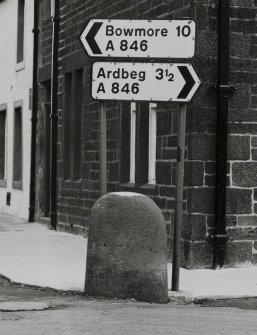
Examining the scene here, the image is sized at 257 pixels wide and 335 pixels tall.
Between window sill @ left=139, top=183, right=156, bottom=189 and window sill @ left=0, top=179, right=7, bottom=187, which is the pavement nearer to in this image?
window sill @ left=139, top=183, right=156, bottom=189

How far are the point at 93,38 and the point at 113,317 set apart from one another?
306cm

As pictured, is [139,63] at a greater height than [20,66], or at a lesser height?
lesser

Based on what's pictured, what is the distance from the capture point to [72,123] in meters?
18.1

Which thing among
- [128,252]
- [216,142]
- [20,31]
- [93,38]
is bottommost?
[128,252]

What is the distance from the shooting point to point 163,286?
380 inches

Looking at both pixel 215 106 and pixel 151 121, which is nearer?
pixel 215 106

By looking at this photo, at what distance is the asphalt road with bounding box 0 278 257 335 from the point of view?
25.0ft

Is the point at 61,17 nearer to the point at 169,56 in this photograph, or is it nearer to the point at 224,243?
the point at 224,243

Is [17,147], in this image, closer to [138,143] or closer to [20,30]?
[20,30]

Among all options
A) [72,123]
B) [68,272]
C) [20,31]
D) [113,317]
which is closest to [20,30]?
[20,31]

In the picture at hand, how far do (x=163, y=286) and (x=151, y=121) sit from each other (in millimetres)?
5022

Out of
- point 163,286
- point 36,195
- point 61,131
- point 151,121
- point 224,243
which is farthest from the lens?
point 36,195

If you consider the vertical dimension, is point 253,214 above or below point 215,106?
below

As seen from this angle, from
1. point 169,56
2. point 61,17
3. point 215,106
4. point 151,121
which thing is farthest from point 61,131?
point 169,56
